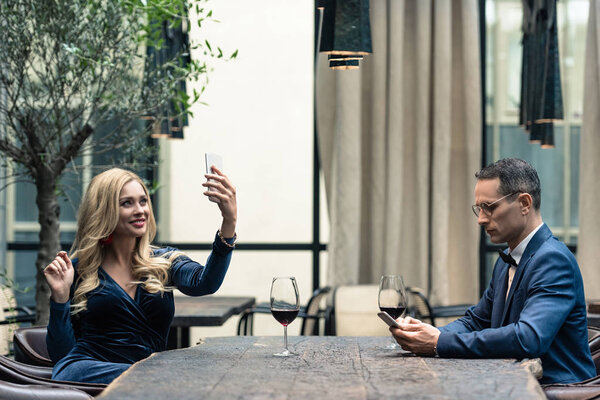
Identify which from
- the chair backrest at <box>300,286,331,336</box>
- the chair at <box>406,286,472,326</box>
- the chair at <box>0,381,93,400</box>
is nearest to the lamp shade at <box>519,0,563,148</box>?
the chair at <box>406,286,472,326</box>

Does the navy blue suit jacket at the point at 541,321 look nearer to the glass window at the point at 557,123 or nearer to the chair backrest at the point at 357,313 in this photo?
the chair backrest at the point at 357,313

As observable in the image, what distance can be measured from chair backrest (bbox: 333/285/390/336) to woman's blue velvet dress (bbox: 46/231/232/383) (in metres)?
2.62

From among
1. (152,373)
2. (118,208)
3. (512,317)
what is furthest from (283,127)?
(152,373)

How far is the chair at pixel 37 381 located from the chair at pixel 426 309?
10.2 feet

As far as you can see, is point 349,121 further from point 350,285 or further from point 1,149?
point 1,149

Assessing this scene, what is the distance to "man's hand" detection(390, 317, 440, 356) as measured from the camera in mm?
2477

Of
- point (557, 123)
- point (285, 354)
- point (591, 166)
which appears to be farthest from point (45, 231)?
point (557, 123)

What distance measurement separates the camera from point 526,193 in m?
2.74

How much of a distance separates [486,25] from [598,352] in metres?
4.34

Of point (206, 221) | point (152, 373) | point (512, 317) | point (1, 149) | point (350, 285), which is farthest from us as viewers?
point (206, 221)

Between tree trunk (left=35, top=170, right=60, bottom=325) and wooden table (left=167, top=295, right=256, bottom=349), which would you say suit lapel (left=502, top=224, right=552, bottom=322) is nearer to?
wooden table (left=167, top=295, right=256, bottom=349)

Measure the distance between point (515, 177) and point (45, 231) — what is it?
257 cm

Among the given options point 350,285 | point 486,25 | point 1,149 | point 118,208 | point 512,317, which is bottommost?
point 350,285

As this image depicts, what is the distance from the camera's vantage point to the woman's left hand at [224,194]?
2.72 metres
